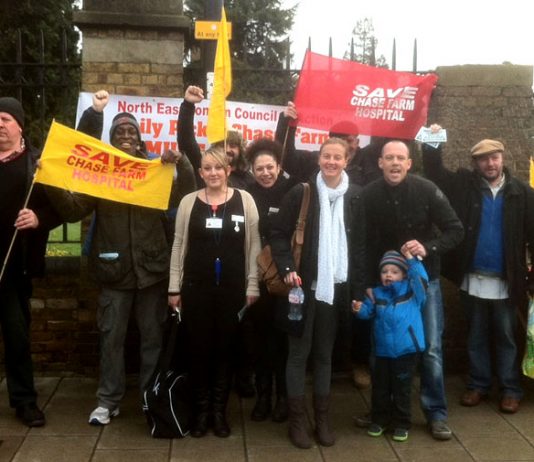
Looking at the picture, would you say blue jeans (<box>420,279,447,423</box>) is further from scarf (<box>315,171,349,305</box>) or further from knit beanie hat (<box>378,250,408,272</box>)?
scarf (<box>315,171,349,305</box>)

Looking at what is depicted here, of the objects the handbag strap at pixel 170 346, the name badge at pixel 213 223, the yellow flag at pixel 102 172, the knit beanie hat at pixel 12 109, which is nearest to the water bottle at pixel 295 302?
the name badge at pixel 213 223

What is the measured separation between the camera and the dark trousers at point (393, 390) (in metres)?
4.74

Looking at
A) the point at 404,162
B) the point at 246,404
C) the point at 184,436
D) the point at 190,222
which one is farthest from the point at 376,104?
the point at 184,436

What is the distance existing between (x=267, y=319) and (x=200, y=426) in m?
0.81

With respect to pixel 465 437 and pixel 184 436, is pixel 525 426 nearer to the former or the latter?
pixel 465 437

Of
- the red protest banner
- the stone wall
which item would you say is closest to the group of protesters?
the red protest banner

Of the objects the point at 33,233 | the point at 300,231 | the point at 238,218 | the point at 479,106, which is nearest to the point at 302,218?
the point at 300,231

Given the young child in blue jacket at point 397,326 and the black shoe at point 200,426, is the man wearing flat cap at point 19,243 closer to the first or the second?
the black shoe at point 200,426

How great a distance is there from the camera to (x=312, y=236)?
465 centimetres

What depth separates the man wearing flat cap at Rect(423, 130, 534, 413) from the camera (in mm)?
5273

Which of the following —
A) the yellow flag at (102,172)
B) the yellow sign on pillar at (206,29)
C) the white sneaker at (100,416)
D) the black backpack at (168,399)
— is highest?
the yellow sign on pillar at (206,29)

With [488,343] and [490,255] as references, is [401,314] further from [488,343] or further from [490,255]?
[488,343]

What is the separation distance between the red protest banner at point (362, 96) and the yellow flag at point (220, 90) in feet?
2.62

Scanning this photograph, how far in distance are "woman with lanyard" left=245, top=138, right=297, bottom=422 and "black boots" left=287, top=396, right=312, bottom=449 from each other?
342 millimetres
